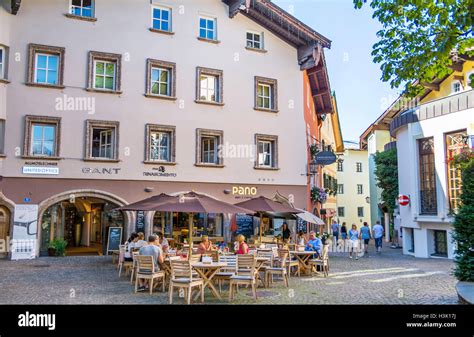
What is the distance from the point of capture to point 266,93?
77.2ft

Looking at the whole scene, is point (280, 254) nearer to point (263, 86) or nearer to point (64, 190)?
point (64, 190)

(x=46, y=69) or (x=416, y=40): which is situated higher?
(x=46, y=69)

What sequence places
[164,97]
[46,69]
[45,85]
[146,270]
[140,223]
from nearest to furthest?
1. [146,270]
2. [45,85]
3. [46,69]
4. [140,223]
5. [164,97]

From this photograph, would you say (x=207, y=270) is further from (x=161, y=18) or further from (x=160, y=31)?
(x=161, y=18)

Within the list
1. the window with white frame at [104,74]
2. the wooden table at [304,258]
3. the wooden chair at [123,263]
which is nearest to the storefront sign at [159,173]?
the window with white frame at [104,74]

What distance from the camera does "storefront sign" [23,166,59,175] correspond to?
18094 mm

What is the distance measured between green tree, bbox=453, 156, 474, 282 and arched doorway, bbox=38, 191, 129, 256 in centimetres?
1103

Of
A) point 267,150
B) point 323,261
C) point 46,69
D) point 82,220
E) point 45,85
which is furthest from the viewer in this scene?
point 82,220

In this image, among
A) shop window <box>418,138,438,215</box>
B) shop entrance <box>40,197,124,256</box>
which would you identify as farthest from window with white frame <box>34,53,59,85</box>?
shop window <box>418,138,438,215</box>

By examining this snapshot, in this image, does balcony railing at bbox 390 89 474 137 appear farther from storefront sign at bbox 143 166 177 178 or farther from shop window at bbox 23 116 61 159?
shop window at bbox 23 116 61 159

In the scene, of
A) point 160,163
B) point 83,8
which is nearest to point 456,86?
point 160,163

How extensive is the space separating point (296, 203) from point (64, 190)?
10.9 m

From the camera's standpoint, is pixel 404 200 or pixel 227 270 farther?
pixel 404 200

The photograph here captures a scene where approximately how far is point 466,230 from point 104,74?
15320mm
